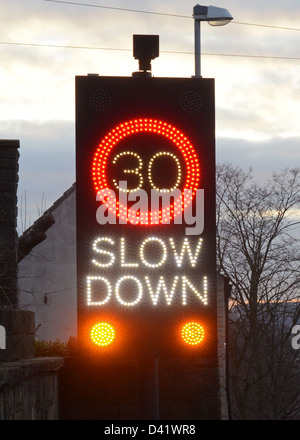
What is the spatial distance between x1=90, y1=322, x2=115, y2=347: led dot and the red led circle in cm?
58

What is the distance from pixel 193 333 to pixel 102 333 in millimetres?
477

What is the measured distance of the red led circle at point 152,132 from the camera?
5.43 m

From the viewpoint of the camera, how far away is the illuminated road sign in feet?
17.4

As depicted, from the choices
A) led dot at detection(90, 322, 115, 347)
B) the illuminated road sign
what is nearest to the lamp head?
the illuminated road sign

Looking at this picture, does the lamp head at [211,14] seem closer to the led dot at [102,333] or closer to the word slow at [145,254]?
the word slow at [145,254]

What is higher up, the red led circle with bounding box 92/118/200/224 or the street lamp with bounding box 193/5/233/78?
the street lamp with bounding box 193/5/233/78

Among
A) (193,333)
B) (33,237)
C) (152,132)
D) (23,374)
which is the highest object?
(33,237)

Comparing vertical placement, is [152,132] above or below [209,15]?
below

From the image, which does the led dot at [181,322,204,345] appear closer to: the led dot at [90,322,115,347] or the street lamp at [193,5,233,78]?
the led dot at [90,322,115,347]

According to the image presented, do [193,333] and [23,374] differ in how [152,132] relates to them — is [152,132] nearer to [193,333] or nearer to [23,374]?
[193,333]

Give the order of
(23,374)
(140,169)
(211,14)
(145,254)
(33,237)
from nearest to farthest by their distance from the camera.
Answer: (145,254) < (140,169) < (23,374) < (211,14) < (33,237)

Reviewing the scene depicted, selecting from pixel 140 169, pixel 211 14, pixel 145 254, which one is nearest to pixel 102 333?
pixel 145 254

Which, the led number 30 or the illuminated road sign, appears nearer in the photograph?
the illuminated road sign

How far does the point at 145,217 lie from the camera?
540 centimetres
